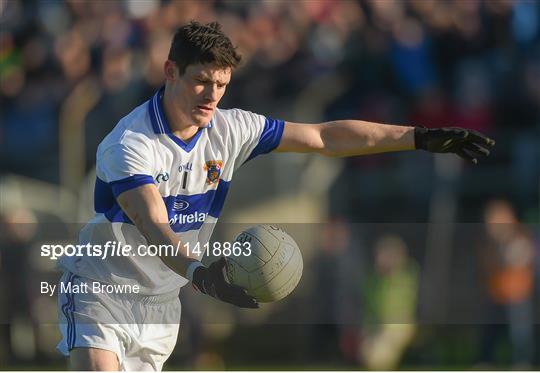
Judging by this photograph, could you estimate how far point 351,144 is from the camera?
6957 mm

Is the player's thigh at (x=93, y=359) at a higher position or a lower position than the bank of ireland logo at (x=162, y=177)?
lower

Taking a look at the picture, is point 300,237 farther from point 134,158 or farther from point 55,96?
point 134,158

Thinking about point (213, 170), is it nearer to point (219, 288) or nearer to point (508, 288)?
point (219, 288)

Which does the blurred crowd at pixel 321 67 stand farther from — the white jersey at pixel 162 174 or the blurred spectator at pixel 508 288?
the white jersey at pixel 162 174

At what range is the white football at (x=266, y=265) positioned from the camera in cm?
648

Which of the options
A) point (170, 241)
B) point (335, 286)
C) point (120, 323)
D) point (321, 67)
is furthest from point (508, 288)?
point (170, 241)

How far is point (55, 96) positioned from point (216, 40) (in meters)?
6.98

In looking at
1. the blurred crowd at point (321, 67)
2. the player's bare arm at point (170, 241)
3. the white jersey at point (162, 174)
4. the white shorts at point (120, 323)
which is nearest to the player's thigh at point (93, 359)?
the white shorts at point (120, 323)

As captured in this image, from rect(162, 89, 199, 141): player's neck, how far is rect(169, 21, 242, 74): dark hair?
7.7 inches

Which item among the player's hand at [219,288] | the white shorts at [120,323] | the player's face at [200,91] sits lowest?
the white shorts at [120,323]

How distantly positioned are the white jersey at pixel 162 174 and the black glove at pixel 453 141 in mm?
806

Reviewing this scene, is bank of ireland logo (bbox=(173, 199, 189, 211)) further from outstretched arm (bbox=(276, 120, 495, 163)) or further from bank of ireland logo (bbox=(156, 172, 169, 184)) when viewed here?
outstretched arm (bbox=(276, 120, 495, 163))

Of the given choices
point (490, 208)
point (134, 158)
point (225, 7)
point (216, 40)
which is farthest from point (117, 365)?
point (225, 7)

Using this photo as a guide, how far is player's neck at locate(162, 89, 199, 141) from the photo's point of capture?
659 cm
